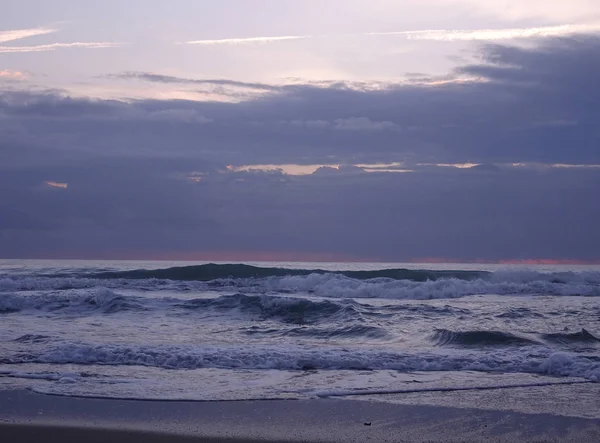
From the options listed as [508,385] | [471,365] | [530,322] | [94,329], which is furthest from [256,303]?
[508,385]

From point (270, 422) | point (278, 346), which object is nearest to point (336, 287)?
point (278, 346)

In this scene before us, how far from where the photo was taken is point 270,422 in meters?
7.41

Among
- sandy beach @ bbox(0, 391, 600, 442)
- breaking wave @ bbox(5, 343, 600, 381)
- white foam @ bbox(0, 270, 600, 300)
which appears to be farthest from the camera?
white foam @ bbox(0, 270, 600, 300)

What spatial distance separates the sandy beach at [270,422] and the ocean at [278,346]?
49 centimetres

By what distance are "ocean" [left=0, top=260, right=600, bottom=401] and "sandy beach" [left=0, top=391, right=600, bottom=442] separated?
49cm

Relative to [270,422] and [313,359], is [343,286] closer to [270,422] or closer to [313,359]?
[313,359]

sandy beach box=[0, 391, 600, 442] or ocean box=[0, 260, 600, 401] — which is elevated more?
sandy beach box=[0, 391, 600, 442]

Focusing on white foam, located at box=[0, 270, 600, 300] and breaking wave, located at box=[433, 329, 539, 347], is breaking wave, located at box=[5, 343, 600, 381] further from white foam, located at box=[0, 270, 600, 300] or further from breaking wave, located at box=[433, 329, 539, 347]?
white foam, located at box=[0, 270, 600, 300]

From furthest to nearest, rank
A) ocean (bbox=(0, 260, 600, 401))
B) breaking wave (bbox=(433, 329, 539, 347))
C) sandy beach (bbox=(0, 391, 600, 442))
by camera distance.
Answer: breaking wave (bbox=(433, 329, 539, 347))
ocean (bbox=(0, 260, 600, 401))
sandy beach (bbox=(0, 391, 600, 442))

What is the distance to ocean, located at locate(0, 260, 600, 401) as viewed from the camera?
30.7ft

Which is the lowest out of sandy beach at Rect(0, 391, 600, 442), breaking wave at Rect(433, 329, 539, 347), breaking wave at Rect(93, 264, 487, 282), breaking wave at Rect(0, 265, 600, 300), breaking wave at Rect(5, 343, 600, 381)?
breaking wave at Rect(93, 264, 487, 282)

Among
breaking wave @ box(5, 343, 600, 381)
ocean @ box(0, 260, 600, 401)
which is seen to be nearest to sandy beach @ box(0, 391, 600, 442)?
ocean @ box(0, 260, 600, 401)

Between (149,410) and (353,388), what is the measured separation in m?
2.89

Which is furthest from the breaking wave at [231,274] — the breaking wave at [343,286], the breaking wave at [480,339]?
the breaking wave at [480,339]
